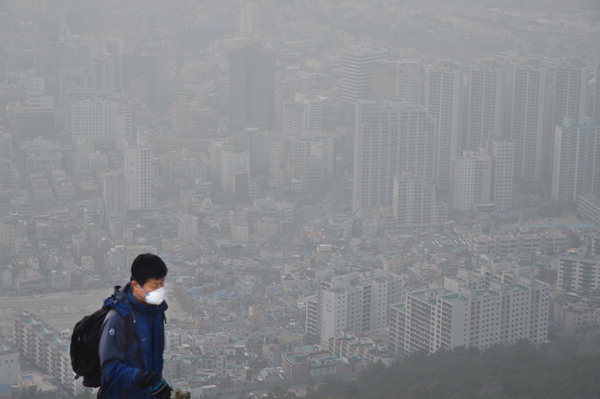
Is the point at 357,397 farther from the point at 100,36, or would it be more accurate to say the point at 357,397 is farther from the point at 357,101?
the point at 100,36

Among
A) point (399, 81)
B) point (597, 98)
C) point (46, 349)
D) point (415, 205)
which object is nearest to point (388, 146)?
point (415, 205)

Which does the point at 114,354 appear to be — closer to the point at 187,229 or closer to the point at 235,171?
the point at 187,229

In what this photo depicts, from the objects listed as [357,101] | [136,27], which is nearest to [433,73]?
[357,101]

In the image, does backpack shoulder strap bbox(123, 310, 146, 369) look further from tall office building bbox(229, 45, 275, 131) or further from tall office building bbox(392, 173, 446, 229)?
tall office building bbox(229, 45, 275, 131)

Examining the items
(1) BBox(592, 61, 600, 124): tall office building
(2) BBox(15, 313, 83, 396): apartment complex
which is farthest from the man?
(1) BBox(592, 61, 600, 124): tall office building

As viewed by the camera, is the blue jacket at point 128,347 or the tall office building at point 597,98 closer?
the blue jacket at point 128,347

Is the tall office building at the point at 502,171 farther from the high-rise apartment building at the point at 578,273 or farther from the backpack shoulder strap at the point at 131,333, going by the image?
the backpack shoulder strap at the point at 131,333

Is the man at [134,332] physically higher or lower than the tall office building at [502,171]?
higher

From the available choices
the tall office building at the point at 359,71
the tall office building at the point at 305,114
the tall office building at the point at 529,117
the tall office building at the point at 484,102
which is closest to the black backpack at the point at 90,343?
the tall office building at the point at 529,117
